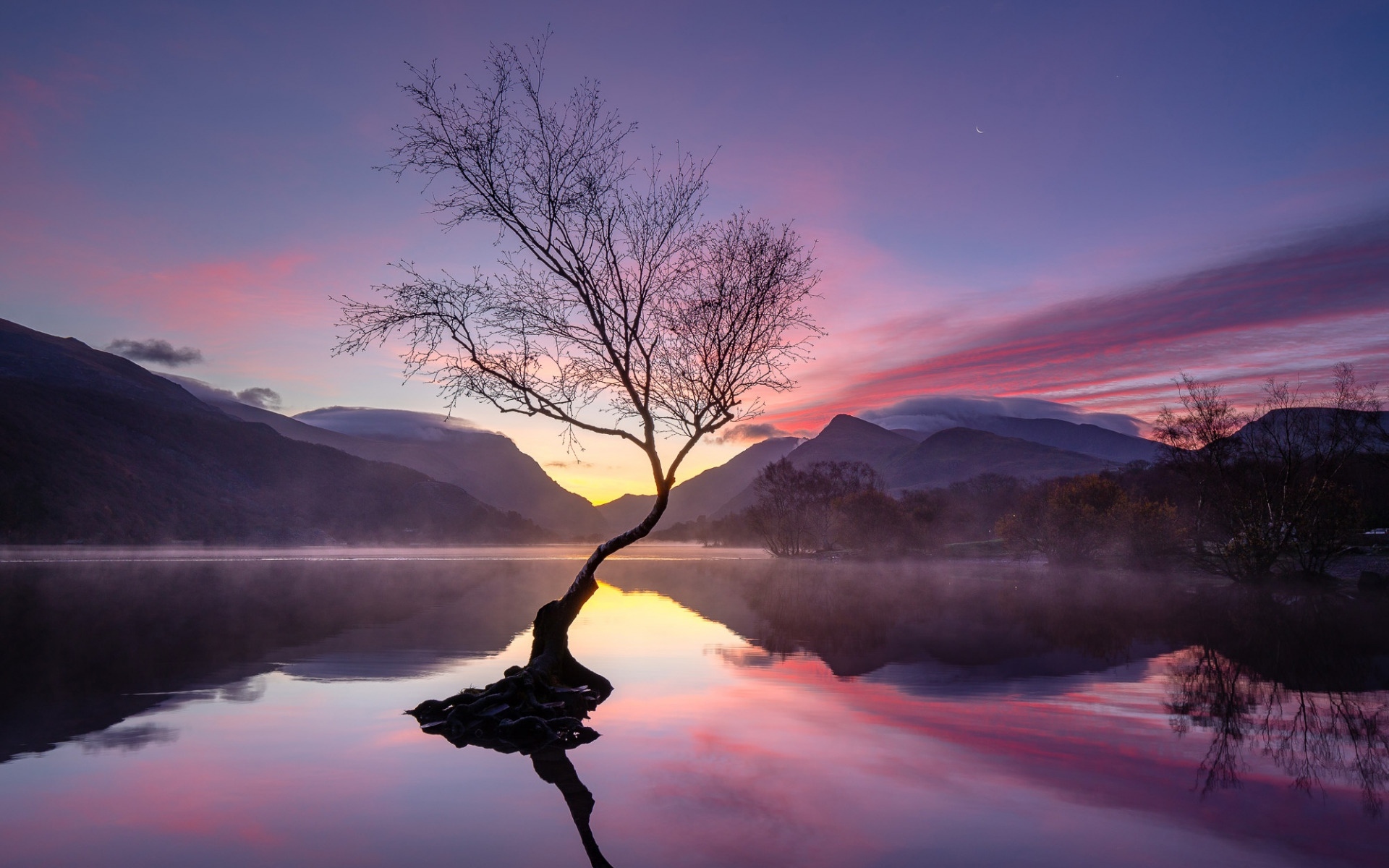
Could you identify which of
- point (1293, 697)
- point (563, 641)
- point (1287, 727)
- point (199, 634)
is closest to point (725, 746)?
point (563, 641)

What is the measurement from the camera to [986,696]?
52.5ft

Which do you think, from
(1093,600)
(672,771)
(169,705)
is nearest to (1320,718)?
(672,771)

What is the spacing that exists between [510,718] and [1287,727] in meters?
13.6

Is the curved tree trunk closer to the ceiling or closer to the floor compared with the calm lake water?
closer to the ceiling

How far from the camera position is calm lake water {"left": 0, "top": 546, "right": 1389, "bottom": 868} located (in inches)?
315

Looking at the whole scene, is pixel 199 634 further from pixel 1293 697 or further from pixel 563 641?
pixel 1293 697

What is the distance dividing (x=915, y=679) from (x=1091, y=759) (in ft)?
22.8

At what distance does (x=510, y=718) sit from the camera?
43.0 ft

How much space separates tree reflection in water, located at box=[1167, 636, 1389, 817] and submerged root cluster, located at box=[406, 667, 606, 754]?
9.53m

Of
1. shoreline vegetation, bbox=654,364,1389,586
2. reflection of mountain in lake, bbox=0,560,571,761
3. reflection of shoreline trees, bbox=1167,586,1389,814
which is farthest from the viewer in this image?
shoreline vegetation, bbox=654,364,1389,586

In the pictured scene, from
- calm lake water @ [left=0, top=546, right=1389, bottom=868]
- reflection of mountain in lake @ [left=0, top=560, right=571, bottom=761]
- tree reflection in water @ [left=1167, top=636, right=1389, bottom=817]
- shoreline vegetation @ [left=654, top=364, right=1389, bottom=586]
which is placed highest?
shoreline vegetation @ [left=654, top=364, right=1389, bottom=586]

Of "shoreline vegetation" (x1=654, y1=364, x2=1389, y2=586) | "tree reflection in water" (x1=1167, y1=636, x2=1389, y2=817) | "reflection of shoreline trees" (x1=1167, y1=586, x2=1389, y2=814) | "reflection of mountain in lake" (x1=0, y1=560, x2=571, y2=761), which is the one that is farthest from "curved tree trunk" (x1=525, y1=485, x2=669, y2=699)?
"shoreline vegetation" (x1=654, y1=364, x2=1389, y2=586)

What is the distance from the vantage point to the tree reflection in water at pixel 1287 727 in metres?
10.4

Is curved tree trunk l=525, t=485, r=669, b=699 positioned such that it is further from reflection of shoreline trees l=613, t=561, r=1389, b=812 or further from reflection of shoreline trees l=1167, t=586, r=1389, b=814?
reflection of shoreline trees l=1167, t=586, r=1389, b=814
